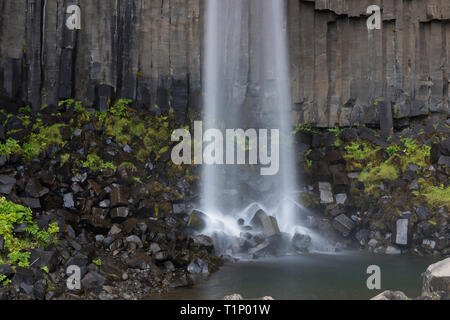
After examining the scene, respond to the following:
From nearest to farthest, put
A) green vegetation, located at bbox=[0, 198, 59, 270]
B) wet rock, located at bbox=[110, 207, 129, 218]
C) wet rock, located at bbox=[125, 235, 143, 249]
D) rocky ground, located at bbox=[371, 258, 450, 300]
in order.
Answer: rocky ground, located at bbox=[371, 258, 450, 300], green vegetation, located at bbox=[0, 198, 59, 270], wet rock, located at bbox=[125, 235, 143, 249], wet rock, located at bbox=[110, 207, 129, 218]

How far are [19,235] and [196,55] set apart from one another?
999cm

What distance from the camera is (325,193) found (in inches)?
581

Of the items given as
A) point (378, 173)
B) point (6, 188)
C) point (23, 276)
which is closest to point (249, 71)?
point (378, 173)

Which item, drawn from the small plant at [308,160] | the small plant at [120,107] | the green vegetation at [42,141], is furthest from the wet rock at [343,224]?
the green vegetation at [42,141]

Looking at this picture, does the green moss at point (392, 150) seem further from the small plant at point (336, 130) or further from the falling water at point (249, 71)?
the falling water at point (249, 71)

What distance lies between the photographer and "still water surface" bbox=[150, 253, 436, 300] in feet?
26.8

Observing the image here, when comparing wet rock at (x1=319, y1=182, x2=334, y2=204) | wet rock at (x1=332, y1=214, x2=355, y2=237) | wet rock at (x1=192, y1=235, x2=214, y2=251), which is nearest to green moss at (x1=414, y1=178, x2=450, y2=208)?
wet rock at (x1=332, y1=214, x2=355, y2=237)

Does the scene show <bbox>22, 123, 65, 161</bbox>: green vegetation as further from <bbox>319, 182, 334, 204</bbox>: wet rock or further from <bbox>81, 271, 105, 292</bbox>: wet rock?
<bbox>319, 182, 334, 204</bbox>: wet rock

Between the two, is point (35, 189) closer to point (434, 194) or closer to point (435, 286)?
point (435, 286)

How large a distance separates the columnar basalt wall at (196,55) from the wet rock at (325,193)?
3.14 meters

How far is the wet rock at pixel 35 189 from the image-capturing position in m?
10.7

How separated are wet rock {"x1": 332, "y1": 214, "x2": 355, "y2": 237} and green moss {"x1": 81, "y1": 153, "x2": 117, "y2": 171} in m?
7.35

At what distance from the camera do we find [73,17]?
15.0 metres
